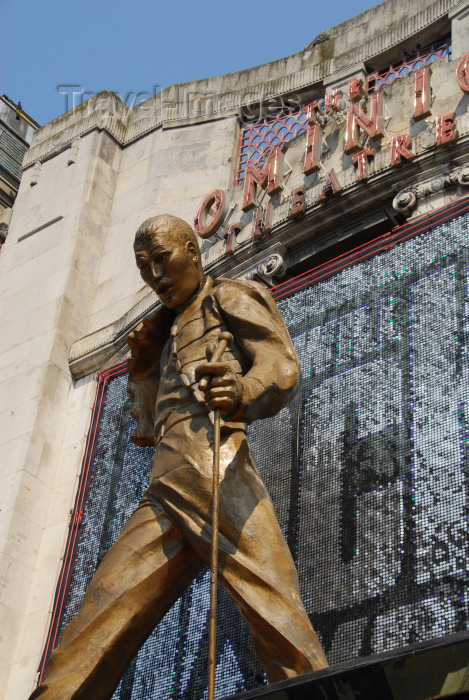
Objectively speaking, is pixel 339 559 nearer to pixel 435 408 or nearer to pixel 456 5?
pixel 435 408

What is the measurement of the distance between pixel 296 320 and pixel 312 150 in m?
2.45

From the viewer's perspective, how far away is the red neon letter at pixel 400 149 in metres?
10.9

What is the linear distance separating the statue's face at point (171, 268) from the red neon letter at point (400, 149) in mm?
4533

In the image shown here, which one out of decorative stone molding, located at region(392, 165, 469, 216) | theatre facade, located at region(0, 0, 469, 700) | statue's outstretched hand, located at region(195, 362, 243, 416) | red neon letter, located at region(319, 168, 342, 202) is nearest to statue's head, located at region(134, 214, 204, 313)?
statue's outstretched hand, located at region(195, 362, 243, 416)

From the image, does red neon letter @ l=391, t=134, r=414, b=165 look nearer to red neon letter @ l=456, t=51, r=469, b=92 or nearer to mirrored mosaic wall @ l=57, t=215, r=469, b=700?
red neon letter @ l=456, t=51, r=469, b=92

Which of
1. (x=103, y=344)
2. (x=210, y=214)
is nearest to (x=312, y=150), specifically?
(x=210, y=214)

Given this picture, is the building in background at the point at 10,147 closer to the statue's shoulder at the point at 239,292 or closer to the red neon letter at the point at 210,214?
the red neon letter at the point at 210,214

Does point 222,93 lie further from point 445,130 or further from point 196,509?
point 196,509

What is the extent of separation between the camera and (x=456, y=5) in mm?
12602

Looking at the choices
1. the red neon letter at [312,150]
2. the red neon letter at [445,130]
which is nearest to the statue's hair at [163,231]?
the red neon letter at [445,130]

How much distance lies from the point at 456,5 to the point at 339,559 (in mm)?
7036

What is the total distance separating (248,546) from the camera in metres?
5.79

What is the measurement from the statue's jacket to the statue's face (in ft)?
0.28

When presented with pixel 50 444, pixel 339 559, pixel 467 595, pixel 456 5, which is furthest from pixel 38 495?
pixel 456 5
